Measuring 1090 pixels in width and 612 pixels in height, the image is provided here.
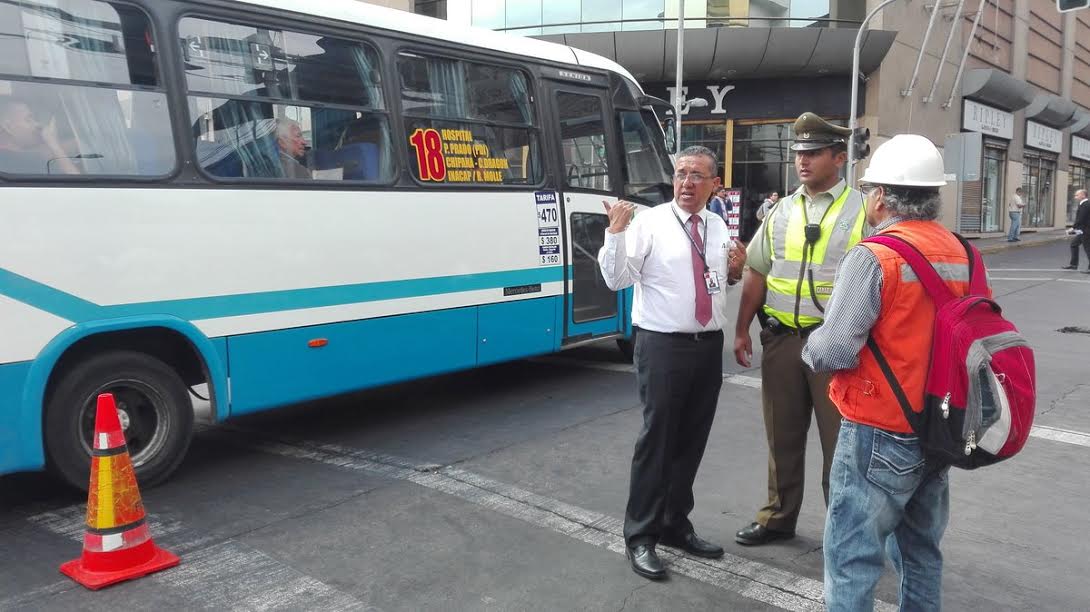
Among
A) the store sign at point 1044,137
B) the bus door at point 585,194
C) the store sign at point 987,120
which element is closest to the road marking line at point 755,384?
the bus door at point 585,194

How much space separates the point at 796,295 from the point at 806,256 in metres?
0.18

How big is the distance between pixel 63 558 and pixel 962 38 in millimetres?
35762

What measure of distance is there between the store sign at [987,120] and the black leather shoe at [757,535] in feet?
109

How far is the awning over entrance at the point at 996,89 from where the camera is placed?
32656 millimetres

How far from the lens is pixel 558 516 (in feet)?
15.4

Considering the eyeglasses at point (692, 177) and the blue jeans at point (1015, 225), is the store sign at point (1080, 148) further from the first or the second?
the eyeglasses at point (692, 177)

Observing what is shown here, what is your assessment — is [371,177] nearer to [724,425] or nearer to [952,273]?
[724,425]

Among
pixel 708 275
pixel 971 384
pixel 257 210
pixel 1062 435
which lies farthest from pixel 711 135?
pixel 971 384

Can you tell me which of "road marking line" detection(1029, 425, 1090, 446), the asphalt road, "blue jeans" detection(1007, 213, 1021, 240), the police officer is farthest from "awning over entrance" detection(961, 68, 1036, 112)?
the police officer

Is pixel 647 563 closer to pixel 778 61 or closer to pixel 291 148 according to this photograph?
pixel 291 148

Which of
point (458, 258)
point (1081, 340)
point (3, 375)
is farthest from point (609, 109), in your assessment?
point (1081, 340)

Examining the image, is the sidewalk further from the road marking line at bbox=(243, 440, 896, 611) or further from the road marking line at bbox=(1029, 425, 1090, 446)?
the road marking line at bbox=(243, 440, 896, 611)

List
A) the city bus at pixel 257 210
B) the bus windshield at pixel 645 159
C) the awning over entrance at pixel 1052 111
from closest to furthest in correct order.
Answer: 1. the city bus at pixel 257 210
2. the bus windshield at pixel 645 159
3. the awning over entrance at pixel 1052 111

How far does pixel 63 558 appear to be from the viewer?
13.6 ft
